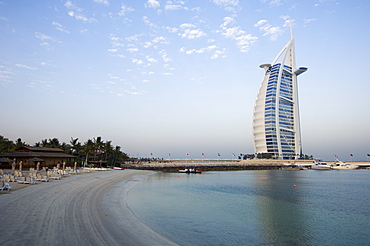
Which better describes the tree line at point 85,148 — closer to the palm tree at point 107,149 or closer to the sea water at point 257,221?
the palm tree at point 107,149

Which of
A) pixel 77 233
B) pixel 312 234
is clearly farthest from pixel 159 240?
pixel 312 234

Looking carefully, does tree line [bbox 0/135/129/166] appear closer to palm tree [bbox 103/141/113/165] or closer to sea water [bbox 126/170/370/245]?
palm tree [bbox 103/141/113/165]

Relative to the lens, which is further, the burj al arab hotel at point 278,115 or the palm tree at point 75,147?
the burj al arab hotel at point 278,115

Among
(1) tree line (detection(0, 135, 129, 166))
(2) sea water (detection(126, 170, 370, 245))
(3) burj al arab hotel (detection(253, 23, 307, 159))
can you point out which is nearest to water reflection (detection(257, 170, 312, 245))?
(2) sea water (detection(126, 170, 370, 245))

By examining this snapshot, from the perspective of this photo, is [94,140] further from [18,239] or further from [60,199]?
[18,239]

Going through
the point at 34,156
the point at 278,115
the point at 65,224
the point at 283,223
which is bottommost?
the point at 283,223

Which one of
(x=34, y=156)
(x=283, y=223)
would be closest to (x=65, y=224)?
(x=283, y=223)

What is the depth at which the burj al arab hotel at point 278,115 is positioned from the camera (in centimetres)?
12662

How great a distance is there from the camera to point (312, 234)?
15344 mm

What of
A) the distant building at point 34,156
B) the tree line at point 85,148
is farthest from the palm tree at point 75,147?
the distant building at point 34,156

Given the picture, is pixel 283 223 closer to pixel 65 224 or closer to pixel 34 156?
pixel 65 224

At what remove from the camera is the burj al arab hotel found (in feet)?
415

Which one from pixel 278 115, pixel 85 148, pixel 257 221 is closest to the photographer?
pixel 257 221

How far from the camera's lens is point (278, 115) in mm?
125562
